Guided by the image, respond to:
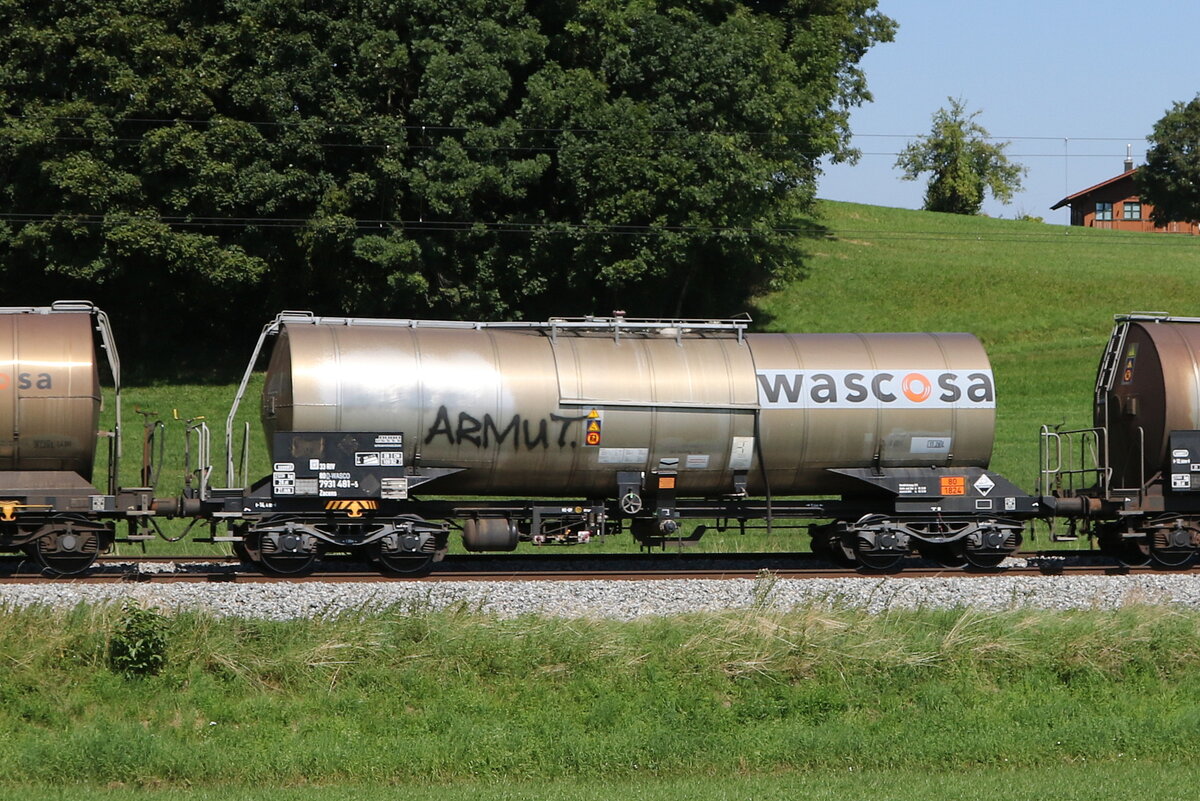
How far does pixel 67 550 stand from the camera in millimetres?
19594

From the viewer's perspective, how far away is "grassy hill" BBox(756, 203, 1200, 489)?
153 feet

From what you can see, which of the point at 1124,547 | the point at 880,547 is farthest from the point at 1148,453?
the point at 880,547

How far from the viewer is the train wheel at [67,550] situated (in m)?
19.5

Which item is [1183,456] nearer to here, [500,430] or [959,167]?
[500,430]

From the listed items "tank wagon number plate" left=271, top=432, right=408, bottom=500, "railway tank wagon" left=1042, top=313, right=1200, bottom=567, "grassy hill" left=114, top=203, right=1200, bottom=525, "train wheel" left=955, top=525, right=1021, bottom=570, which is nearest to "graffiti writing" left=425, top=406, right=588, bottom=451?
"tank wagon number plate" left=271, top=432, right=408, bottom=500

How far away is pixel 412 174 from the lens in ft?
137

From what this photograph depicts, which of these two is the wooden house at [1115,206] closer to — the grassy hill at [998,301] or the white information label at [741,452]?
the grassy hill at [998,301]

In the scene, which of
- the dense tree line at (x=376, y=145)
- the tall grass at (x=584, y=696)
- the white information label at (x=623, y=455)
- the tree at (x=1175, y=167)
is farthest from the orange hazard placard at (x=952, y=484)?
the tree at (x=1175, y=167)

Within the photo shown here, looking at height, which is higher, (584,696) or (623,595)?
(623,595)

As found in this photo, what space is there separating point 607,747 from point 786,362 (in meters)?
9.35

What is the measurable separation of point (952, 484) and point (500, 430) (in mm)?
6945

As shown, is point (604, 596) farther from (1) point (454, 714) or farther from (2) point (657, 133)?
(2) point (657, 133)

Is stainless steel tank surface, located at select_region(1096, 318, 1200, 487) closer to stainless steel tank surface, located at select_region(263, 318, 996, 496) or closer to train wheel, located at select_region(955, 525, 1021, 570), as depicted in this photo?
train wheel, located at select_region(955, 525, 1021, 570)

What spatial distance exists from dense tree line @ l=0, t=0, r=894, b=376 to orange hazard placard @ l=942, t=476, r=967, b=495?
21.9 metres
